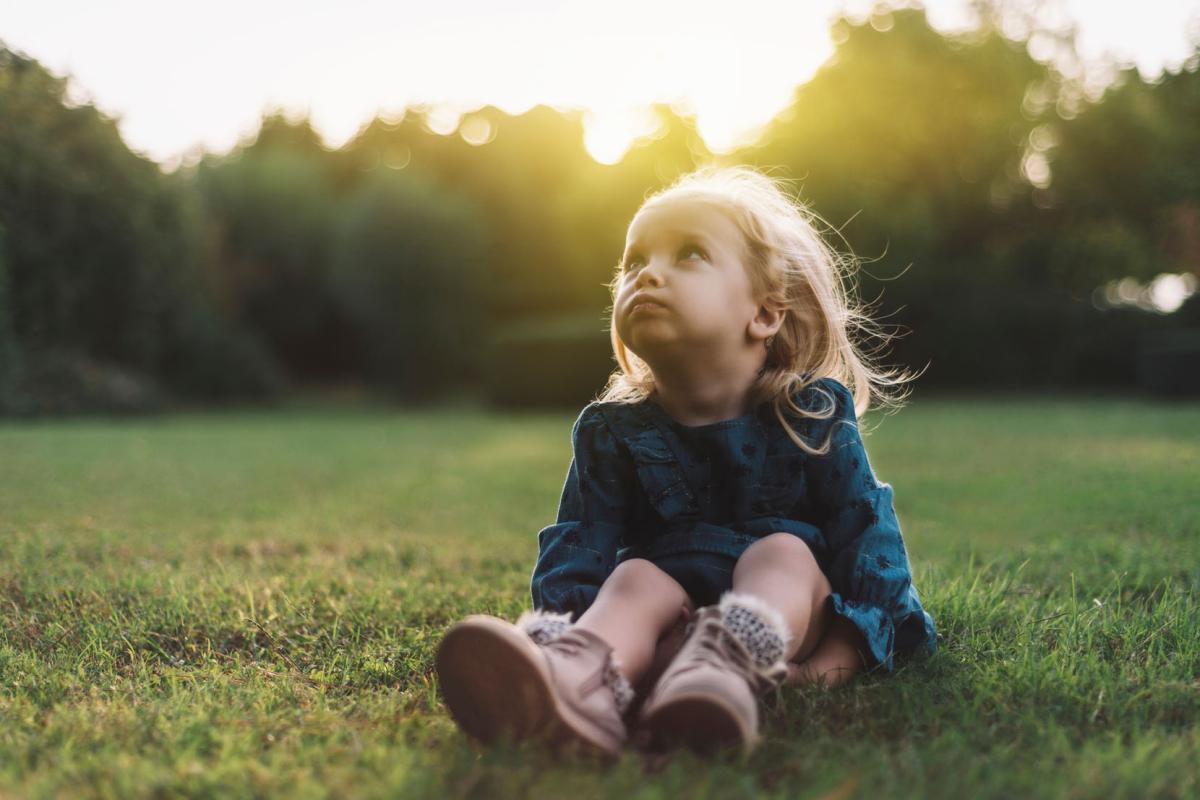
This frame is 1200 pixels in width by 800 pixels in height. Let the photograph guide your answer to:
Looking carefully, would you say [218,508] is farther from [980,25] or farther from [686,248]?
[980,25]

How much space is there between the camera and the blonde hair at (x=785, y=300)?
6.75 feet

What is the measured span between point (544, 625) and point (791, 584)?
0.44 m

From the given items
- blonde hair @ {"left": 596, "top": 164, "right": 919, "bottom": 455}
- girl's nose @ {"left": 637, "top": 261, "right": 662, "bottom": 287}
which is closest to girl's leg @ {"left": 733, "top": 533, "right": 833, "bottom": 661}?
blonde hair @ {"left": 596, "top": 164, "right": 919, "bottom": 455}

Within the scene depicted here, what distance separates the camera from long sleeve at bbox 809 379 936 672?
1.89m

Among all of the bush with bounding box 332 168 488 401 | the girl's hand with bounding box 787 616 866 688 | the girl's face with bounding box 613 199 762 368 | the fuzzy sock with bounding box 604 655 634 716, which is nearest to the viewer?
the fuzzy sock with bounding box 604 655 634 716

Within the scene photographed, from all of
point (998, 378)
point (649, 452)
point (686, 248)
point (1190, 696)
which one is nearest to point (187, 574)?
point (649, 452)

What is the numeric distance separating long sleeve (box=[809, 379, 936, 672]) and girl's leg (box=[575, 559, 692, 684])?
0.33 metres

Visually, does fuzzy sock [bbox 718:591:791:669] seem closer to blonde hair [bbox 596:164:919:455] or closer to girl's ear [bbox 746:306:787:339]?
blonde hair [bbox 596:164:919:455]

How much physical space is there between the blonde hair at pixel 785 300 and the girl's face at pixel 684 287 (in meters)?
0.05

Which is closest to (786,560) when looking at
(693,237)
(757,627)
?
(757,627)

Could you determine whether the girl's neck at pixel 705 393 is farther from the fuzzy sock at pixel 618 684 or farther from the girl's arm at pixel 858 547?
the fuzzy sock at pixel 618 684

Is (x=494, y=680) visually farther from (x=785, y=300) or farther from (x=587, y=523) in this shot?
(x=785, y=300)

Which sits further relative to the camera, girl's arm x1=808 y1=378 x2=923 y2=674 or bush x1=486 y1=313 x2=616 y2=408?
bush x1=486 y1=313 x2=616 y2=408

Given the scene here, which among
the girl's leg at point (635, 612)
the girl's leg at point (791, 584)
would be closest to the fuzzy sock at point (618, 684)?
the girl's leg at point (635, 612)
